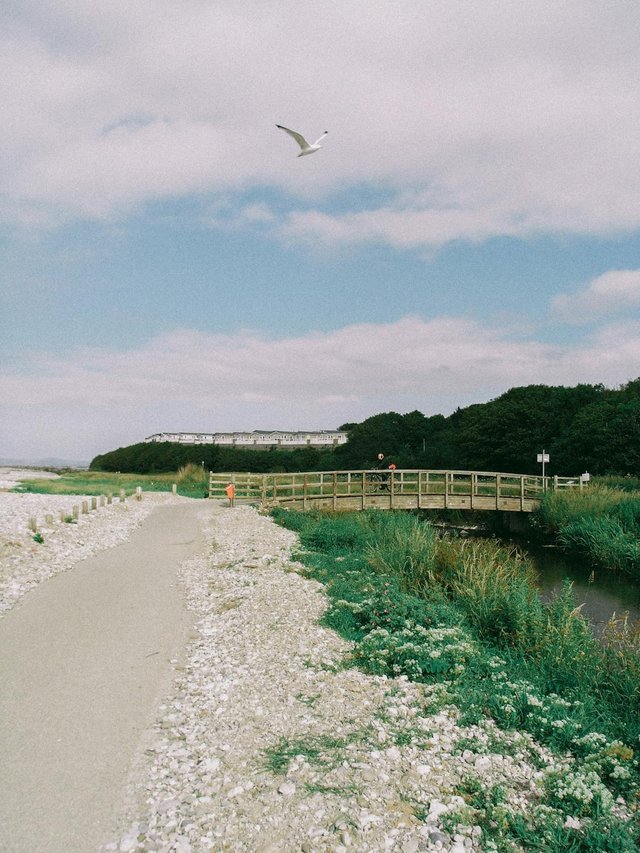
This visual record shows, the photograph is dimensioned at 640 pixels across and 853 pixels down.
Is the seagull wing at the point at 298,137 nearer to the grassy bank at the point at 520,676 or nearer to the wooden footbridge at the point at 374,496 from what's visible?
the grassy bank at the point at 520,676

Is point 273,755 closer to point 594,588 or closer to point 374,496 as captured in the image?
point 594,588

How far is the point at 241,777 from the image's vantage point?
16.7 feet

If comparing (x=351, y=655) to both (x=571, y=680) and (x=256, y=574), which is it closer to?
(x=571, y=680)

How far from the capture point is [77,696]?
6676mm

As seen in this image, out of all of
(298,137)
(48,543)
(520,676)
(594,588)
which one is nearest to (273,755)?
(520,676)

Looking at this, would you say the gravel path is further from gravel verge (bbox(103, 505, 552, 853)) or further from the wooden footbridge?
the wooden footbridge

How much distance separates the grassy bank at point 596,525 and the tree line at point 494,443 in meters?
18.3

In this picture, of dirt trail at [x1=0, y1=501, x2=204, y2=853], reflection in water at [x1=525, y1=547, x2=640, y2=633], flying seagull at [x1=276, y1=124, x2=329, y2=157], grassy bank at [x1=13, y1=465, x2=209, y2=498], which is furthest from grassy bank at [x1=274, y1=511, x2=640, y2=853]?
grassy bank at [x1=13, y1=465, x2=209, y2=498]

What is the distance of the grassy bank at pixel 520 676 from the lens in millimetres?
4496

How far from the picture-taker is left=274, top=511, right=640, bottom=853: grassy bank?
14.8 ft

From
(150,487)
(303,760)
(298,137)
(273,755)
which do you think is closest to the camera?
(303,760)

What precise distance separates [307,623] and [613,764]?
5116 mm

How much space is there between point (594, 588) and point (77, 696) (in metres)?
16.3

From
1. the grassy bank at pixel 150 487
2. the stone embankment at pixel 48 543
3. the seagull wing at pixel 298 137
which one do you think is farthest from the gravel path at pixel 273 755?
the grassy bank at pixel 150 487
